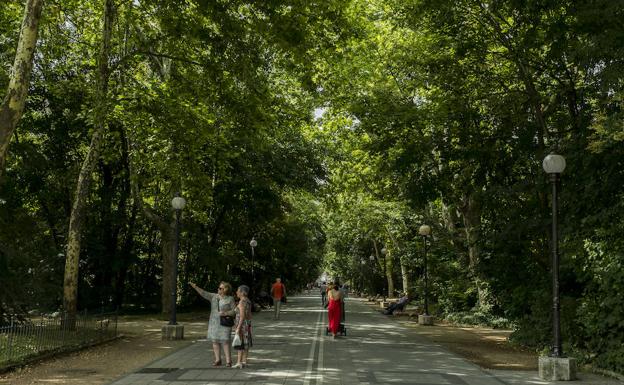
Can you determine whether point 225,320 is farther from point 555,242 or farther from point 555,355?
point 555,242

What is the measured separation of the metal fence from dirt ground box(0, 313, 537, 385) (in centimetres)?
28

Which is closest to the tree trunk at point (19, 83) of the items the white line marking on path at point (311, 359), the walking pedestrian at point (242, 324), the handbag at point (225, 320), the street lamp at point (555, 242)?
the handbag at point (225, 320)

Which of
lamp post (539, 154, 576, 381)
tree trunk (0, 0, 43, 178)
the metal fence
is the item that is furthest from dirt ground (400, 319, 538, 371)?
tree trunk (0, 0, 43, 178)

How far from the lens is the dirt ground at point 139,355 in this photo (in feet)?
34.6

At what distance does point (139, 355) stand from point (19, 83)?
6550mm

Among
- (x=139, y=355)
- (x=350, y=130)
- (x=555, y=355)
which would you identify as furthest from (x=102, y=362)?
(x=350, y=130)

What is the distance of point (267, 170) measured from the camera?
30.2 m

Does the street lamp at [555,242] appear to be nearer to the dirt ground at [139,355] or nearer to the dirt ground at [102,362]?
the dirt ground at [139,355]

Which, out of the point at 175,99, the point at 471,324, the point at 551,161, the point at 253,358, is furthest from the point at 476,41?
the point at 471,324

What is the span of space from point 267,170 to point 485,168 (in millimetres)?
14720

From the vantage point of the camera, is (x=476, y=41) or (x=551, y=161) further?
(x=476, y=41)

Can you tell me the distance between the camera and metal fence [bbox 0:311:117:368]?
11203 mm

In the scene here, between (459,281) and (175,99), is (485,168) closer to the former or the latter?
(175,99)

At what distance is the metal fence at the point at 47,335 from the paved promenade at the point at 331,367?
95.9 inches
